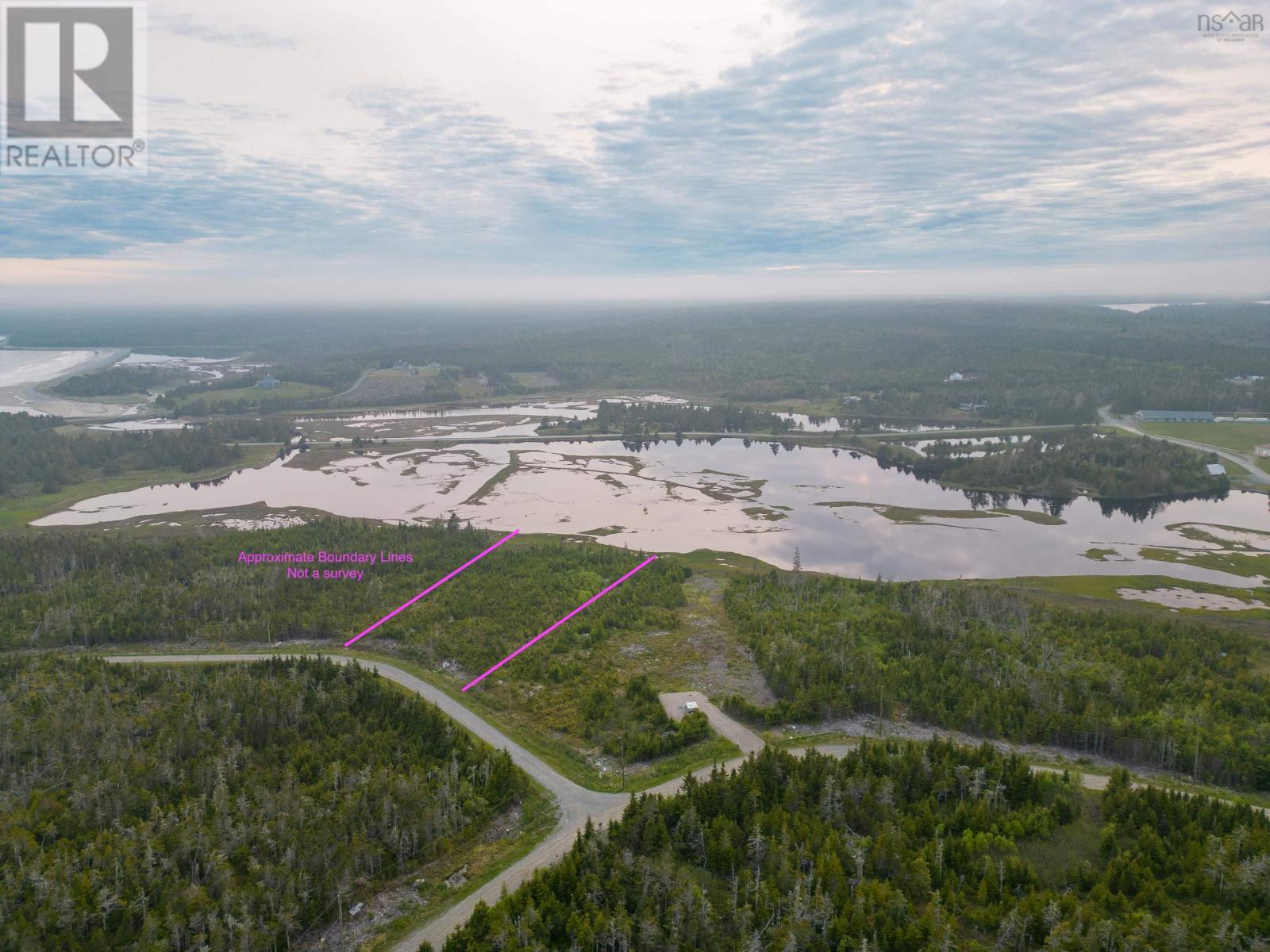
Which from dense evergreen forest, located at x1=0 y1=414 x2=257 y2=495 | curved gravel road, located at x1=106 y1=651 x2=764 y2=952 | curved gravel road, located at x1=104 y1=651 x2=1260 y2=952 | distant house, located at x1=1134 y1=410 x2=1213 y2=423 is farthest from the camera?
distant house, located at x1=1134 y1=410 x2=1213 y2=423

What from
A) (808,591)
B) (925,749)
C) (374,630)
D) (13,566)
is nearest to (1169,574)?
(808,591)

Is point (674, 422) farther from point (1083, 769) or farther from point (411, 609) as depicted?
point (1083, 769)

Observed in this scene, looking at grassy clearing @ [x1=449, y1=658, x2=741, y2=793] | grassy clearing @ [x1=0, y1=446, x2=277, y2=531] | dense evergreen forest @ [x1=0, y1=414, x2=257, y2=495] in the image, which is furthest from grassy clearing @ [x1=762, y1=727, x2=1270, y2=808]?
dense evergreen forest @ [x1=0, y1=414, x2=257, y2=495]

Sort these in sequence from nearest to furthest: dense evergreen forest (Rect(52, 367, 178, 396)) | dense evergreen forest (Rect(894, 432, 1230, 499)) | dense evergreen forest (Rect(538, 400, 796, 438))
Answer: dense evergreen forest (Rect(894, 432, 1230, 499)) < dense evergreen forest (Rect(538, 400, 796, 438)) < dense evergreen forest (Rect(52, 367, 178, 396))

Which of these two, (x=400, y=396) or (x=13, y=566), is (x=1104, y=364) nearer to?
(x=400, y=396)

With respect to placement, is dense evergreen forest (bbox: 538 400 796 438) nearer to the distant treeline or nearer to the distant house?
the distant treeline

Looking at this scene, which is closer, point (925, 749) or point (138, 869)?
point (138, 869)

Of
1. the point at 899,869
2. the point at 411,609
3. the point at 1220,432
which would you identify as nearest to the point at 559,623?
the point at 411,609
